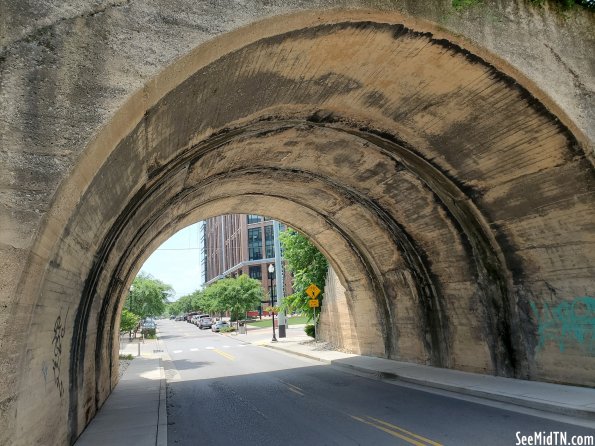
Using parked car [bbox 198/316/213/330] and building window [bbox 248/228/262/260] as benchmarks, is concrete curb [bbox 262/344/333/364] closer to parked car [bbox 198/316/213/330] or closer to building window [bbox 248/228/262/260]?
parked car [bbox 198/316/213/330]

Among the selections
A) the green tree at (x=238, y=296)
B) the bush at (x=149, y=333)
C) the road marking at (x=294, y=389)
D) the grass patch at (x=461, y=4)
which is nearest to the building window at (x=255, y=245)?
the green tree at (x=238, y=296)

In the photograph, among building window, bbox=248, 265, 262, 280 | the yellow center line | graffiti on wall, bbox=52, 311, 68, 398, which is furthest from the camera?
building window, bbox=248, 265, 262, 280

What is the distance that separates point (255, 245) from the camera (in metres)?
91.2

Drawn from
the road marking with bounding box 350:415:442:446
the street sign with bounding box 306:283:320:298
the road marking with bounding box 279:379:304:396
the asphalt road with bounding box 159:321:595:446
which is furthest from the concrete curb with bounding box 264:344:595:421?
the street sign with bounding box 306:283:320:298

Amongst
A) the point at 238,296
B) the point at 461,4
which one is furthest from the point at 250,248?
the point at 461,4

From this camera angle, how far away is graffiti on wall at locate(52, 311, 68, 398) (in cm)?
572

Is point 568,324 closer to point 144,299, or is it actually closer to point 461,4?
point 461,4

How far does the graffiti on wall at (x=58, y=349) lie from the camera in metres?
5.72

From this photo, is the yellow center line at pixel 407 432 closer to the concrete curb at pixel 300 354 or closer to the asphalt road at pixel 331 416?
the asphalt road at pixel 331 416

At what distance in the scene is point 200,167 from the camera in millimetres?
10031

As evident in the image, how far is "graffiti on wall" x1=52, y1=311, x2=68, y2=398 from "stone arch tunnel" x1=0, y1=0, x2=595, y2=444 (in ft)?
0.17

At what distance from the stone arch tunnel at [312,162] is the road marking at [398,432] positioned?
4452mm

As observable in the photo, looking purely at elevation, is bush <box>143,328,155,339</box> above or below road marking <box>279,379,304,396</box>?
above

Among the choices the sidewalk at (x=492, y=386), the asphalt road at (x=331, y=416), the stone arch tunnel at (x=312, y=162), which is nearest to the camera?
the stone arch tunnel at (x=312, y=162)
